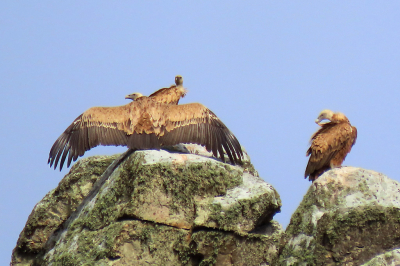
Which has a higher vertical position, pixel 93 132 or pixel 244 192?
pixel 93 132

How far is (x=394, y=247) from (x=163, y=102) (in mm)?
5791

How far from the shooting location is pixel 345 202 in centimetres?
734

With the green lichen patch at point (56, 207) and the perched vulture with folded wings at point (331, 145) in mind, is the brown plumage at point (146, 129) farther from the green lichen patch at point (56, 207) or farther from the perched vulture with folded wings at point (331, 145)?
the perched vulture with folded wings at point (331, 145)

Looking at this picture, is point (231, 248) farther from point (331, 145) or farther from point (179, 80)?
point (179, 80)

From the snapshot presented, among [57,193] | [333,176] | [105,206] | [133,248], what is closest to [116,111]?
[57,193]

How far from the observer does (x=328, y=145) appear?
1003 cm

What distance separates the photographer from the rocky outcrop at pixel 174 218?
816 cm

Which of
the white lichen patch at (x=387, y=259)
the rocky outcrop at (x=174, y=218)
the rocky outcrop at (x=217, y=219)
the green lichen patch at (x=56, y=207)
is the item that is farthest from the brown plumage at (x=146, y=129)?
the white lichen patch at (x=387, y=259)

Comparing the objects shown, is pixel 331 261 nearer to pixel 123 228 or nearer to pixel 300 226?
pixel 300 226

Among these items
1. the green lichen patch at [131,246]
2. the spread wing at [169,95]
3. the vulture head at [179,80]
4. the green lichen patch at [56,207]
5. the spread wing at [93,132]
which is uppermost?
the vulture head at [179,80]

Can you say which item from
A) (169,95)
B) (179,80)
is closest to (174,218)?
(169,95)

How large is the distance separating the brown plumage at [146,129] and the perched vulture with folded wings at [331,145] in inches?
50.9

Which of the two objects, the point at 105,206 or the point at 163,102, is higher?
the point at 163,102

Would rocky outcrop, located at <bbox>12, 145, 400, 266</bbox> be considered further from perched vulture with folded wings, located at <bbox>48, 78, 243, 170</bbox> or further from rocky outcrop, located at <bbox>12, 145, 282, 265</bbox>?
perched vulture with folded wings, located at <bbox>48, 78, 243, 170</bbox>
